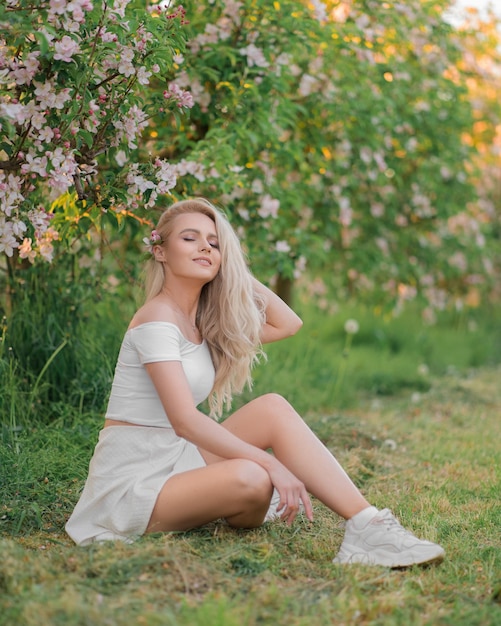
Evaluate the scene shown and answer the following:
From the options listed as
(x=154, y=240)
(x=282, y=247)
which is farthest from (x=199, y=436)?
(x=282, y=247)

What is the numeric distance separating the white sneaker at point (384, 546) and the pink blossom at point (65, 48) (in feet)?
5.66

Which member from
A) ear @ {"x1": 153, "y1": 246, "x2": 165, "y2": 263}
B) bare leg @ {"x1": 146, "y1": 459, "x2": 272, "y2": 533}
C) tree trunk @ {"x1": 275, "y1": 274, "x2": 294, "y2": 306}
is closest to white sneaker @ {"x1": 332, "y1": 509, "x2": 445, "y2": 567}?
bare leg @ {"x1": 146, "y1": 459, "x2": 272, "y2": 533}

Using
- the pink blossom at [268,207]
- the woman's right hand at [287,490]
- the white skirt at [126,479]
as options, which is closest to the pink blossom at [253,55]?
the pink blossom at [268,207]

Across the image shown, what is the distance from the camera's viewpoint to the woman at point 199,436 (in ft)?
8.69

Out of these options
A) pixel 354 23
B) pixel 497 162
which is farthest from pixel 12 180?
pixel 497 162

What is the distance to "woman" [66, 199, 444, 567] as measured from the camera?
265cm

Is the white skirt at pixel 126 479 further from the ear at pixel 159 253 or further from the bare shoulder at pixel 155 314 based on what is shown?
the ear at pixel 159 253

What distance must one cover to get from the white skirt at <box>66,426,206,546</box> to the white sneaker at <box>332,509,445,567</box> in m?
0.56

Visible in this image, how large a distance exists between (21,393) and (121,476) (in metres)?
1.23

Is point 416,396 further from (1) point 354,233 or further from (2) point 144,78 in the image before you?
(2) point 144,78

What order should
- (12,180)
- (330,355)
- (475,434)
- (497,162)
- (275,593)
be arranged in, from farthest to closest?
(497,162)
(330,355)
(475,434)
(12,180)
(275,593)

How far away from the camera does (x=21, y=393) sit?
3.82m

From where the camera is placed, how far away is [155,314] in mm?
2826

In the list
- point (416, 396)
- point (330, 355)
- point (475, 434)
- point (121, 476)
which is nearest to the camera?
point (121, 476)
